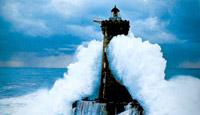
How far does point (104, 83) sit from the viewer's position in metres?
10.7

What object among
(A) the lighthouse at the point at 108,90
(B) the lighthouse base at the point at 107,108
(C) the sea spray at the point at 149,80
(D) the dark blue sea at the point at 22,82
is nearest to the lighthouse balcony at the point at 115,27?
(A) the lighthouse at the point at 108,90

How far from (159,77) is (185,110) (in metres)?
1.87

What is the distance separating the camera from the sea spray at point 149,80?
23.2 feet

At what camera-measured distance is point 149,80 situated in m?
7.94

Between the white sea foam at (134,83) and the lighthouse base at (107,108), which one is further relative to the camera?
the lighthouse base at (107,108)

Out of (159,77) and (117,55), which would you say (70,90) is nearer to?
(117,55)

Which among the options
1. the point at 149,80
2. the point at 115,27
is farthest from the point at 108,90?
the point at 115,27

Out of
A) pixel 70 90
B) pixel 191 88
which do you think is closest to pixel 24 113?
pixel 70 90

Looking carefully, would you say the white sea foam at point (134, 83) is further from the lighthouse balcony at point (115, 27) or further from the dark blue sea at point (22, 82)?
the dark blue sea at point (22, 82)

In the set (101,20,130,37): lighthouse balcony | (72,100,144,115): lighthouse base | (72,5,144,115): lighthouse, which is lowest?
(72,100,144,115): lighthouse base

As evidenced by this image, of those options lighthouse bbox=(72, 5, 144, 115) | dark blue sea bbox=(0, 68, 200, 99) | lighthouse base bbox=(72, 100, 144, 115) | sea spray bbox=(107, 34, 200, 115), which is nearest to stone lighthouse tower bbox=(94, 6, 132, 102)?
lighthouse bbox=(72, 5, 144, 115)

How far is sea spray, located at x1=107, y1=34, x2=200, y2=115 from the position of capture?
7.09 meters

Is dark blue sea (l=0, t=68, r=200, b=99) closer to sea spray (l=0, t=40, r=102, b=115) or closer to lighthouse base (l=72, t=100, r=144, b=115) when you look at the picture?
sea spray (l=0, t=40, r=102, b=115)

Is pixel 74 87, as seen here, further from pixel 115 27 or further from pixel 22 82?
pixel 22 82
